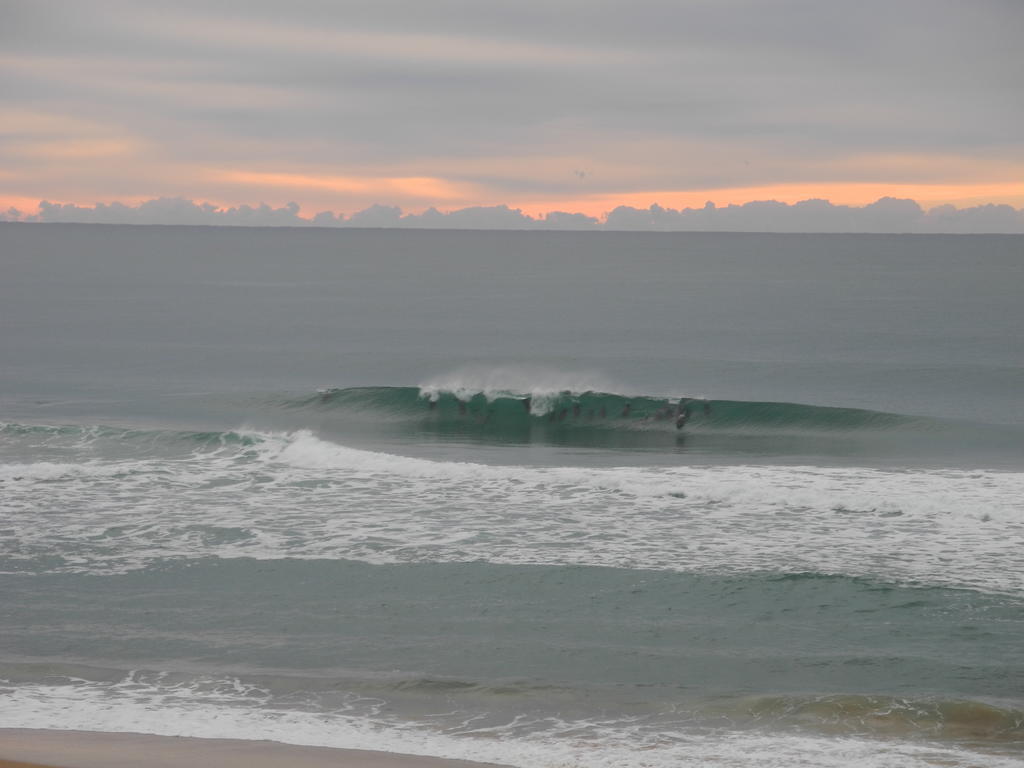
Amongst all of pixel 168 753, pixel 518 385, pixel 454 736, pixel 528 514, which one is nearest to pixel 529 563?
pixel 528 514

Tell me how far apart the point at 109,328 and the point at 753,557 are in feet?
148

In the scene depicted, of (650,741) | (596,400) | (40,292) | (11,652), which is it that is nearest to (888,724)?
(650,741)

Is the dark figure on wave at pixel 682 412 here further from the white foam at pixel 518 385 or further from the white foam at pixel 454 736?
the white foam at pixel 454 736

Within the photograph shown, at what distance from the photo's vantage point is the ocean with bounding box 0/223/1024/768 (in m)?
9.03

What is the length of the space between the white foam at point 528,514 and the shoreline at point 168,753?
17.6ft

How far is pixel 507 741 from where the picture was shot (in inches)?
334

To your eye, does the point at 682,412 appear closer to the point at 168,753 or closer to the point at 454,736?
the point at 454,736

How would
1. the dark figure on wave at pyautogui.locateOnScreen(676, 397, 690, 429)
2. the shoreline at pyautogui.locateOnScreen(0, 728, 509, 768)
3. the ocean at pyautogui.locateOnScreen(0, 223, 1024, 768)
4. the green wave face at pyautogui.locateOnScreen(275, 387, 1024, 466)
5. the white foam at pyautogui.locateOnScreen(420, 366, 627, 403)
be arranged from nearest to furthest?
the shoreline at pyautogui.locateOnScreen(0, 728, 509, 768) → the ocean at pyautogui.locateOnScreen(0, 223, 1024, 768) → the green wave face at pyautogui.locateOnScreen(275, 387, 1024, 466) → the dark figure on wave at pyautogui.locateOnScreen(676, 397, 690, 429) → the white foam at pyautogui.locateOnScreen(420, 366, 627, 403)

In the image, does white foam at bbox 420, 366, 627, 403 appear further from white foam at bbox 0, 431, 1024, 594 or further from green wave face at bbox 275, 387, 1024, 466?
white foam at bbox 0, 431, 1024, 594

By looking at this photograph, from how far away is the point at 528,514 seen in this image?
53.1 feet

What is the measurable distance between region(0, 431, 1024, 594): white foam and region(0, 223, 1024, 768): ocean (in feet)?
0.26

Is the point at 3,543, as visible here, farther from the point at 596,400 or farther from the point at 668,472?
the point at 596,400

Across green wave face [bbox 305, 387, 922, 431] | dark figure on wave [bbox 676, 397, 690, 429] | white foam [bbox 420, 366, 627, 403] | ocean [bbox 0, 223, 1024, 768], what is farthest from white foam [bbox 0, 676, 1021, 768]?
white foam [bbox 420, 366, 627, 403]

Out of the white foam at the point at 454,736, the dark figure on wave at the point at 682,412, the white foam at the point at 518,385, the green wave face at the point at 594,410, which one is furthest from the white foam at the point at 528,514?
the white foam at the point at 518,385
